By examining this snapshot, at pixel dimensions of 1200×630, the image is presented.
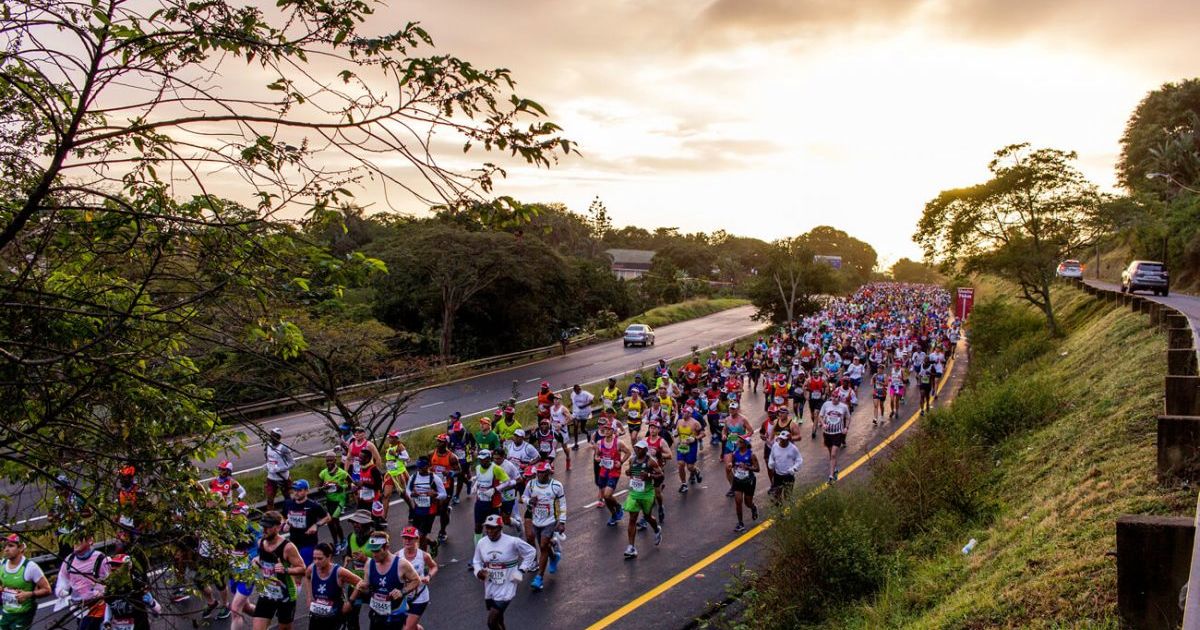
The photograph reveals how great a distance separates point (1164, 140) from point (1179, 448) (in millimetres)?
63700

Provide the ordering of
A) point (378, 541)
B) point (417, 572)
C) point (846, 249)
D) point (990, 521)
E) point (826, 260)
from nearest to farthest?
point (378, 541) → point (417, 572) → point (990, 521) → point (826, 260) → point (846, 249)

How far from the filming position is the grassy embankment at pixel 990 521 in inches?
283

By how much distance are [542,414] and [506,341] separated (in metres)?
24.7

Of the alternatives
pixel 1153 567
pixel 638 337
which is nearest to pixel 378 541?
pixel 1153 567

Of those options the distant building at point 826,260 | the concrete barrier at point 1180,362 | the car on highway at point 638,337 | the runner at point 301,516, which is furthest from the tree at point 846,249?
the runner at point 301,516

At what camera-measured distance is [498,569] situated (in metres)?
8.20

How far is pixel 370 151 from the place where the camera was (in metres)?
4.36

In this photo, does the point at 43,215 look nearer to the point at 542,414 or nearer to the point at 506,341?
the point at 542,414

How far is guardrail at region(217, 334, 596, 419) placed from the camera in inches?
409

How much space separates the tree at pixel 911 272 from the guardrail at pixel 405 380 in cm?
11833

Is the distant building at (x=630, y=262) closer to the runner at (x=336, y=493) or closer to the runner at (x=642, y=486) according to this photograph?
the runner at (x=642, y=486)

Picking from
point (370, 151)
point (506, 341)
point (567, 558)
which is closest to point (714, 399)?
point (567, 558)

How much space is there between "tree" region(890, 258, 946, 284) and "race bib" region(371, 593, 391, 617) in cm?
14821

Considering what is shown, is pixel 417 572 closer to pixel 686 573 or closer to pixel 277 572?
pixel 277 572
